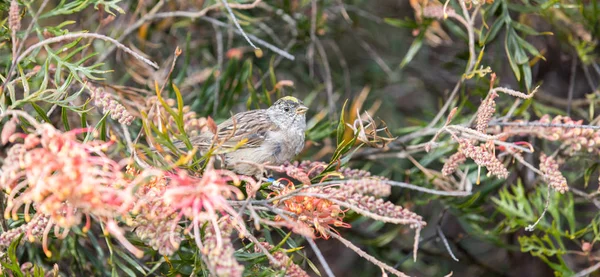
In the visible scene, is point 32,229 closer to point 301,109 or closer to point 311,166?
point 311,166

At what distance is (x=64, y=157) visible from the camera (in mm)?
1492

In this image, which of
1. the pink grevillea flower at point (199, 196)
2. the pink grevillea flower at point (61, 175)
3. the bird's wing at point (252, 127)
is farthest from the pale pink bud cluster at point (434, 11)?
the pink grevillea flower at point (61, 175)

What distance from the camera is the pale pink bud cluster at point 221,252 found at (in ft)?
4.82

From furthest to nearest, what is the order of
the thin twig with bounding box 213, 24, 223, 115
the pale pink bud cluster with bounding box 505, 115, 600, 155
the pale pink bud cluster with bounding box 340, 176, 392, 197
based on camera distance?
the thin twig with bounding box 213, 24, 223, 115 → the pale pink bud cluster with bounding box 505, 115, 600, 155 → the pale pink bud cluster with bounding box 340, 176, 392, 197

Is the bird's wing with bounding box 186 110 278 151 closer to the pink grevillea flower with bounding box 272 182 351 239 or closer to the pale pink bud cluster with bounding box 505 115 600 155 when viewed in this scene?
the pink grevillea flower with bounding box 272 182 351 239

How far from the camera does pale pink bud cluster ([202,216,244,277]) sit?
147 centimetres

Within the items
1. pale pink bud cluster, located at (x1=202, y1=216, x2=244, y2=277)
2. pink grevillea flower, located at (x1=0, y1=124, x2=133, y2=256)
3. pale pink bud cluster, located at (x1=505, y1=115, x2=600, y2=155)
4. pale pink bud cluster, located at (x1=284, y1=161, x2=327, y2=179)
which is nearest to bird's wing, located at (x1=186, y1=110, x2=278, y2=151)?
pale pink bud cluster, located at (x1=284, y1=161, x2=327, y2=179)

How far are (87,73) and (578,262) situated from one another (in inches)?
110

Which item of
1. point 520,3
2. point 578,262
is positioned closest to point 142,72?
point 520,3

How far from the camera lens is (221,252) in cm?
153

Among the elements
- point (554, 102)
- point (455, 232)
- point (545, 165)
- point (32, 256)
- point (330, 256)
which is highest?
point (545, 165)

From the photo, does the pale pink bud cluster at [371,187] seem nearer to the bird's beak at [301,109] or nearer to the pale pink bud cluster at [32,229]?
the pale pink bud cluster at [32,229]

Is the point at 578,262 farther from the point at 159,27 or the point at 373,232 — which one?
the point at 159,27

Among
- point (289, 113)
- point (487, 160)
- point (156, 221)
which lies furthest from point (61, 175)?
point (289, 113)
